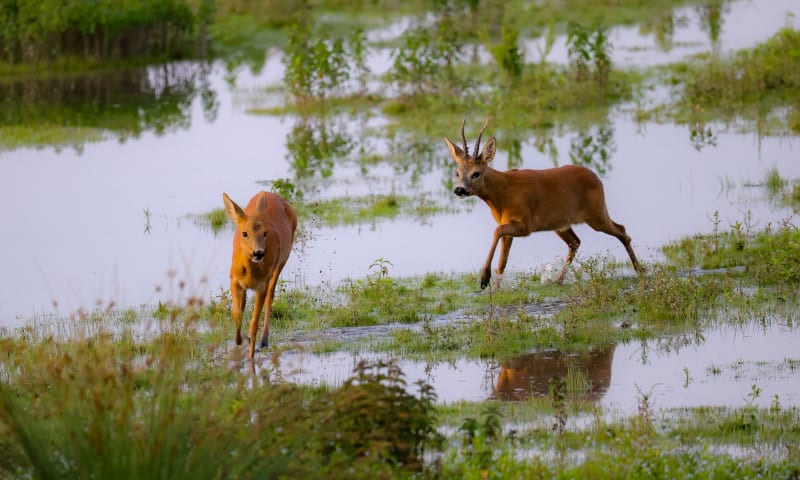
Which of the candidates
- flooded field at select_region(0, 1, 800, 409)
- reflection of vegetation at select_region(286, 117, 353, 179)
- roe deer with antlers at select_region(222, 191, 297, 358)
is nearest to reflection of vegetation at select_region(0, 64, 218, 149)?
flooded field at select_region(0, 1, 800, 409)

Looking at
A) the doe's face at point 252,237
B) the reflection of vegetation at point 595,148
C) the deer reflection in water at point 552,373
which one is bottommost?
the deer reflection in water at point 552,373

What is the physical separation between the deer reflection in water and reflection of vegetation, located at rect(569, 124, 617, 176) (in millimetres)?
9553

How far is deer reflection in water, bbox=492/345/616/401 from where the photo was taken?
419 inches

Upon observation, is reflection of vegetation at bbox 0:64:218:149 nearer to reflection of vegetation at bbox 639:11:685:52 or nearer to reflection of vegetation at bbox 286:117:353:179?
reflection of vegetation at bbox 286:117:353:179

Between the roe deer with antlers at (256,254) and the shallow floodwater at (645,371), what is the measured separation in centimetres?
48

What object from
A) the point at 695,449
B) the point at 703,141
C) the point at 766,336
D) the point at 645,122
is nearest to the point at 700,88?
the point at 645,122

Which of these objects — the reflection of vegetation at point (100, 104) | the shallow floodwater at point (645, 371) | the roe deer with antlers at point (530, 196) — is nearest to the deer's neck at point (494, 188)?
the roe deer with antlers at point (530, 196)

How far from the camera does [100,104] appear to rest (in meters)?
31.4

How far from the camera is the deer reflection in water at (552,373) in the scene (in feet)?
34.9

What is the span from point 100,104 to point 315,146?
8.59 metres

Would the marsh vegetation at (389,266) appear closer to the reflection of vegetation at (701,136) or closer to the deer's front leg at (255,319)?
the reflection of vegetation at (701,136)

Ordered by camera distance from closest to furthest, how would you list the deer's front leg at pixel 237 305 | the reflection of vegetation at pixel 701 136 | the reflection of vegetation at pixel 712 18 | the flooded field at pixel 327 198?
the flooded field at pixel 327 198 → the deer's front leg at pixel 237 305 → the reflection of vegetation at pixel 701 136 → the reflection of vegetation at pixel 712 18

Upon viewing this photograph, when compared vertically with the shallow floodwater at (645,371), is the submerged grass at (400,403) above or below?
above

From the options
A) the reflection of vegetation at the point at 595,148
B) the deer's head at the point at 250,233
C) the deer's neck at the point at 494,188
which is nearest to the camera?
the deer's head at the point at 250,233
